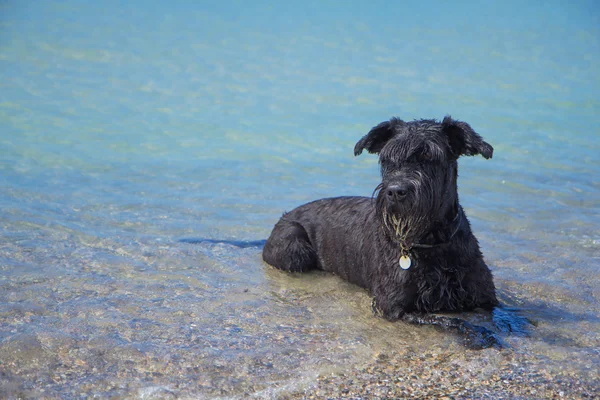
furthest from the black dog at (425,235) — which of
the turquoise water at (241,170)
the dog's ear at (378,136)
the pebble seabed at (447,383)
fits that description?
the pebble seabed at (447,383)

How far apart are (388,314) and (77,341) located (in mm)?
2254

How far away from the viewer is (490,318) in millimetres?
5121

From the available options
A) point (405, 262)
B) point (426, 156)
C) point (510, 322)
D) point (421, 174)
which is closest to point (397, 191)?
point (421, 174)

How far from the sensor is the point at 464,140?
16.8 ft

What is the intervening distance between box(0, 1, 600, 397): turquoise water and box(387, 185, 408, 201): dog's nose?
1023mm

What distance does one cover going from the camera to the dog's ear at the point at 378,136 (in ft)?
17.6

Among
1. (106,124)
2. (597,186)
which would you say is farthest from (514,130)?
(106,124)

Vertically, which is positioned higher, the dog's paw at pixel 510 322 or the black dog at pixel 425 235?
the black dog at pixel 425 235

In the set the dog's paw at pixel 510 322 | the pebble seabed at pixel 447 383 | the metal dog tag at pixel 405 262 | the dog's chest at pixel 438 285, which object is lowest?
the pebble seabed at pixel 447 383

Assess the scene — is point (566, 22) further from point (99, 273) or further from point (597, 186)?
point (99, 273)

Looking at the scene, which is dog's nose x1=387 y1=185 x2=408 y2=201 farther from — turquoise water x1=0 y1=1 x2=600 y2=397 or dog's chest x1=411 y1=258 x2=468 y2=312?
turquoise water x1=0 y1=1 x2=600 y2=397

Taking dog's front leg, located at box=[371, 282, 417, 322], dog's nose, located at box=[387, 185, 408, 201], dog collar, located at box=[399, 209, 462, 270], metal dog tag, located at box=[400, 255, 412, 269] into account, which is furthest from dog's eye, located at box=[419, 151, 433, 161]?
dog's front leg, located at box=[371, 282, 417, 322]

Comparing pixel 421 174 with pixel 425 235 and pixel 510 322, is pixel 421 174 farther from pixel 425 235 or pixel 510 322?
pixel 510 322

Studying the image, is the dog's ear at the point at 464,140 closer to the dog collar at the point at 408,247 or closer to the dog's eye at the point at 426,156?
the dog's eye at the point at 426,156
